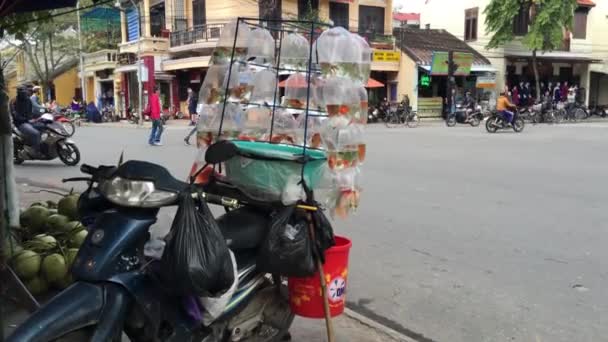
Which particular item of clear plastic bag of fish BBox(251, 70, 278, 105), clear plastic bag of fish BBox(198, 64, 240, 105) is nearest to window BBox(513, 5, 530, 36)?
A: clear plastic bag of fish BBox(251, 70, 278, 105)

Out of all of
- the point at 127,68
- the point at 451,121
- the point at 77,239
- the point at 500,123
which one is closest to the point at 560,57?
the point at 451,121

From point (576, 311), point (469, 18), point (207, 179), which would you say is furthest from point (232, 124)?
point (469, 18)

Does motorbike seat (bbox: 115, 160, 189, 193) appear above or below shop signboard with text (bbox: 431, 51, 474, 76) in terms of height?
below

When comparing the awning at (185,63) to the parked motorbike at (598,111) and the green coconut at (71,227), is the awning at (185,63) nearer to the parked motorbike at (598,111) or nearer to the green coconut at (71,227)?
the parked motorbike at (598,111)

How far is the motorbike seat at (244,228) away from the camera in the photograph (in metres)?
2.62

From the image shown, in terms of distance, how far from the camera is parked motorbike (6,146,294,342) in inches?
82.0

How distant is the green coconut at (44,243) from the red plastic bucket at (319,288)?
1769 mm

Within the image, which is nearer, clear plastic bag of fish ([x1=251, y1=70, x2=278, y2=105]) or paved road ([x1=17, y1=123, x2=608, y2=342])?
clear plastic bag of fish ([x1=251, y1=70, x2=278, y2=105])

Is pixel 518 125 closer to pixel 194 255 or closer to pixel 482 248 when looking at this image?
pixel 482 248

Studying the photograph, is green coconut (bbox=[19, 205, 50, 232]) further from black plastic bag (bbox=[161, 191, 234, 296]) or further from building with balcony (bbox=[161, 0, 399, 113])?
building with balcony (bbox=[161, 0, 399, 113])

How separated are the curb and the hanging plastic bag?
4.36ft

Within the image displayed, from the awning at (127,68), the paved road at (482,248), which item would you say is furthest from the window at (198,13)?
the paved road at (482,248)

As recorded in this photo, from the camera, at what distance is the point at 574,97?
28.5 metres

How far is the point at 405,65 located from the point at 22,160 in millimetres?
21626
